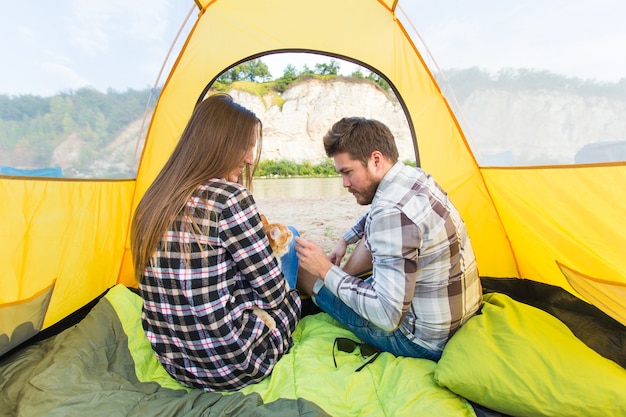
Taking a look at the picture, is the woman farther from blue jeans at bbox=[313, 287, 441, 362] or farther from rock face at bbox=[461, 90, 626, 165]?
rock face at bbox=[461, 90, 626, 165]

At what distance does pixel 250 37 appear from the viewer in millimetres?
1952

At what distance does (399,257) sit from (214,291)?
56 centimetres

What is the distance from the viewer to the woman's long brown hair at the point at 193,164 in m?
1.10

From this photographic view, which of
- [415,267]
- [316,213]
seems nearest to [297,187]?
[316,213]

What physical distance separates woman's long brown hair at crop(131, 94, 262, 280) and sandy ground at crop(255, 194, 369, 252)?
1.72 m

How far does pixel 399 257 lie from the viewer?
110 centimetres

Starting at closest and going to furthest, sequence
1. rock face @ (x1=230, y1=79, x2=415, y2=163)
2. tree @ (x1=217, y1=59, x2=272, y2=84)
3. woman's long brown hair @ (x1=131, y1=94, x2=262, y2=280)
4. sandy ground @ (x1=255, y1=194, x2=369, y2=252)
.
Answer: woman's long brown hair @ (x1=131, y1=94, x2=262, y2=280) < tree @ (x1=217, y1=59, x2=272, y2=84) < rock face @ (x1=230, y1=79, x2=415, y2=163) < sandy ground @ (x1=255, y1=194, x2=369, y2=252)

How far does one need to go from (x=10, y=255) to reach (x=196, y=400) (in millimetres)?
838

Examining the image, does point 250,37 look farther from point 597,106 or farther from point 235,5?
→ point 597,106

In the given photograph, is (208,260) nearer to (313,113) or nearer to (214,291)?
(214,291)

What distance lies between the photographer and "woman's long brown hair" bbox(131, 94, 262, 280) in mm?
1096

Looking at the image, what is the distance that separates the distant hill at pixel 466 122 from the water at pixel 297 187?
3.50ft

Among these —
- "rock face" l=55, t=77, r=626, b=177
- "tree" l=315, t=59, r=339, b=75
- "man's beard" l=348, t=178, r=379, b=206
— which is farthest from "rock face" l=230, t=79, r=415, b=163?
"man's beard" l=348, t=178, r=379, b=206

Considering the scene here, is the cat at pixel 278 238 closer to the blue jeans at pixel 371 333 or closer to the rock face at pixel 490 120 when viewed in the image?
the blue jeans at pixel 371 333
